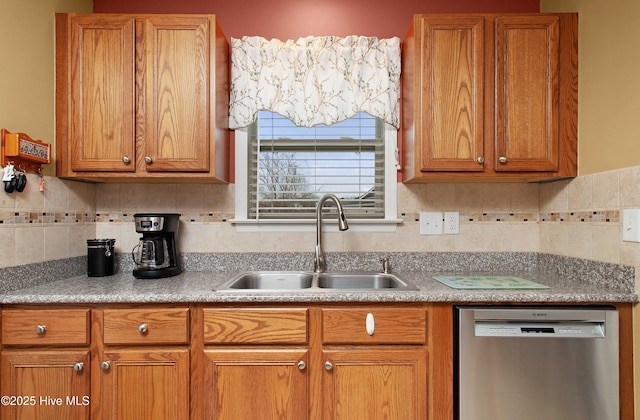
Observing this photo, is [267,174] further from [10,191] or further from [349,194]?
[10,191]

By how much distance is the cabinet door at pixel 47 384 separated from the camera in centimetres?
143

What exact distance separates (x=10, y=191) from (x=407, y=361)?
181 cm

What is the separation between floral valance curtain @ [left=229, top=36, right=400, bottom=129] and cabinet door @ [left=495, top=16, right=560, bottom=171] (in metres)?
0.54

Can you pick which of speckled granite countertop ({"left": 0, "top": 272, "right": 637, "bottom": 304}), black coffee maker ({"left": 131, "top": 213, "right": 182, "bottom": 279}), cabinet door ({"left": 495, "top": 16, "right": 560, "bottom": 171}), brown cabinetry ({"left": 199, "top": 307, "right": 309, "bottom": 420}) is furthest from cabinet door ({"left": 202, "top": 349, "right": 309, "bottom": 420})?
cabinet door ({"left": 495, "top": 16, "right": 560, "bottom": 171})

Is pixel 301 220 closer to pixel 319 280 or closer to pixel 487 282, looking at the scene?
pixel 319 280

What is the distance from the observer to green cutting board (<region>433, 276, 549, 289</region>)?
5.16 ft

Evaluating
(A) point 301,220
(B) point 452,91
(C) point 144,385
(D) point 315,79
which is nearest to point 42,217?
(C) point 144,385

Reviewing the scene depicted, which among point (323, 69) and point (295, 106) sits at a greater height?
point (323, 69)

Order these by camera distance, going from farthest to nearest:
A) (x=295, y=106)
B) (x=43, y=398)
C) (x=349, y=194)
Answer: (x=349, y=194) < (x=295, y=106) < (x=43, y=398)

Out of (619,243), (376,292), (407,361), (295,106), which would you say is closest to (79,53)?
(295,106)

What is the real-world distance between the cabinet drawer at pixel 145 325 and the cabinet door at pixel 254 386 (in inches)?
6.5

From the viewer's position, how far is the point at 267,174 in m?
2.12

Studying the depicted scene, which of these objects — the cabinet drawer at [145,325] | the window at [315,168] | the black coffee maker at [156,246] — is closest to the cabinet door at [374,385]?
the cabinet drawer at [145,325]

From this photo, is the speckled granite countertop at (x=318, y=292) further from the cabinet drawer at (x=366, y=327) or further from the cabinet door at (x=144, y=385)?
the cabinet door at (x=144, y=385)
